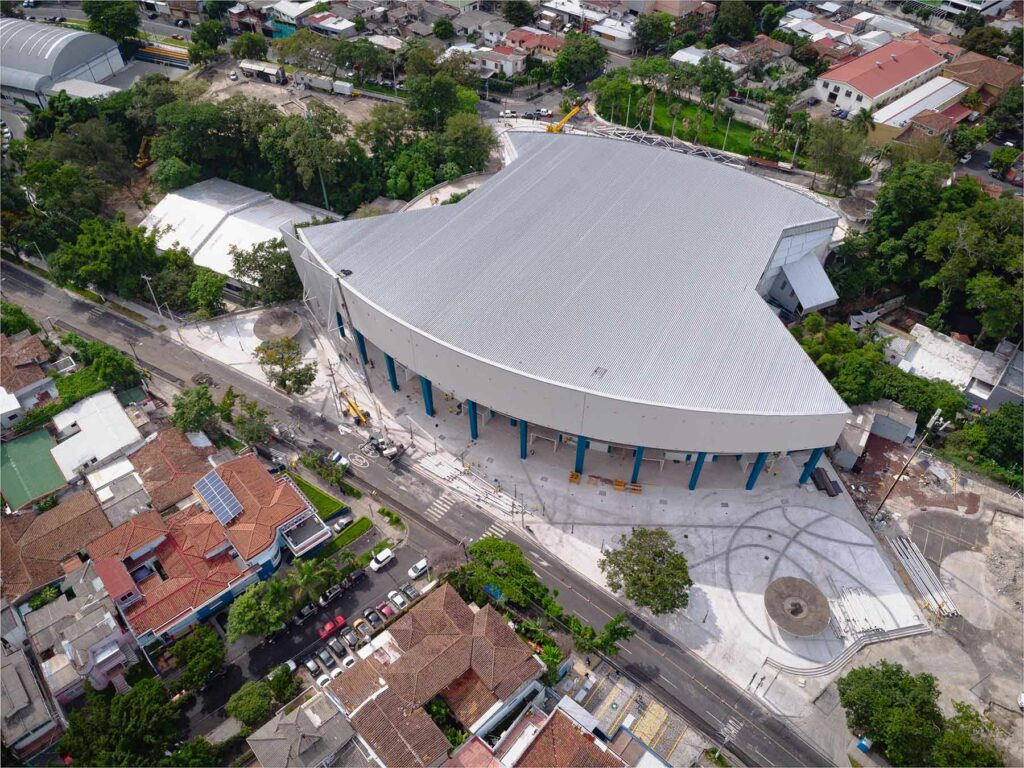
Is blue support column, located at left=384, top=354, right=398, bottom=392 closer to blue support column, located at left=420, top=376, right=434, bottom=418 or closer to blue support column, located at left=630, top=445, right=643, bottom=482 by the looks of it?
blue support column, located at left=420, top=376, right=434, bottom=418

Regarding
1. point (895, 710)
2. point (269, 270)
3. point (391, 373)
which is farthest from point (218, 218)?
point (895, 710)

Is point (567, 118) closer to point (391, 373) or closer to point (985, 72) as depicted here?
point (391, 373)

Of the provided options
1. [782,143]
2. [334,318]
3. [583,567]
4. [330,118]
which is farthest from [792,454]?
[330,118]

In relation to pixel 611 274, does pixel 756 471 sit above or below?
below

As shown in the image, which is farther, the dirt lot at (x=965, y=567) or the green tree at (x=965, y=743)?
the dirt lot at (x=965, y=567)

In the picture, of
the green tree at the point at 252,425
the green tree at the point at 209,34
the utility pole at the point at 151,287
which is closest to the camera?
the green tree at the point at 252,425

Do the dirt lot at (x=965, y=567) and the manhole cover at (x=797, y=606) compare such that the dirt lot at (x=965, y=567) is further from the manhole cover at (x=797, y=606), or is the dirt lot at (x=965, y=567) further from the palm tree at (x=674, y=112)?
the palm tree at (x=674, y=112)

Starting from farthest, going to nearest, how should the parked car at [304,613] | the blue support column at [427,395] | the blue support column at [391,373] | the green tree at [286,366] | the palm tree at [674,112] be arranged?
→ the palm tree at [674,112]
the blue support column at [391,373]
the green tree at [286,366]
the blue support column at [427,395]
the parked car at [304,613]

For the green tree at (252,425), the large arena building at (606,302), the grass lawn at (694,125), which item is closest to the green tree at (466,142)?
the large arena building at (606,302)
